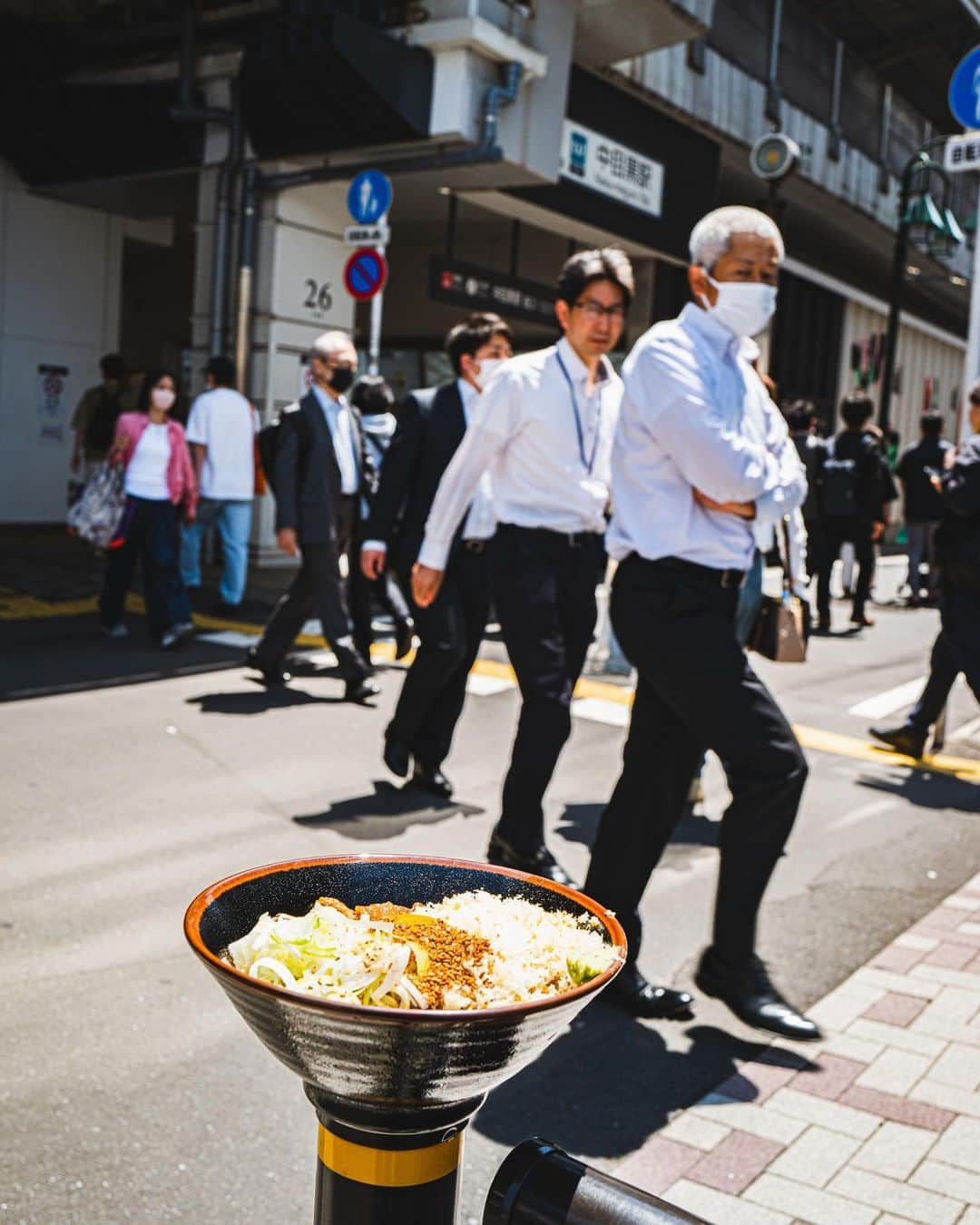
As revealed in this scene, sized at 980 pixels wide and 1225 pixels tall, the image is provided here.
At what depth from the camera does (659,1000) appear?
12.0 ft

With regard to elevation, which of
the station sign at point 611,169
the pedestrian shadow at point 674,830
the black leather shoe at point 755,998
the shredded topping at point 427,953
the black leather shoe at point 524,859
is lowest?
the pedestrian shadow at point 674,830

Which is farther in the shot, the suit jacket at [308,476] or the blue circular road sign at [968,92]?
the blue circular road sign at [968,92]

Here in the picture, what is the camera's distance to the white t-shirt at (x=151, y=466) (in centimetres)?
885

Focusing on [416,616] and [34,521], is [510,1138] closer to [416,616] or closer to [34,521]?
[416,616]

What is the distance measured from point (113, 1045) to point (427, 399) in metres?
3.46

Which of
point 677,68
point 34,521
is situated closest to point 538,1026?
point 34,521

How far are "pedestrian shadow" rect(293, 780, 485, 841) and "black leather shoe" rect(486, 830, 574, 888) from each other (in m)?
0.80

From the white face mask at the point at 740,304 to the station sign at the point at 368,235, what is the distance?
8555mm

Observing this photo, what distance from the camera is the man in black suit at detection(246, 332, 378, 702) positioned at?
7.76 m

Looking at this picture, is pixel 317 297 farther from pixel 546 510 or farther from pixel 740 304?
pixel 740 304

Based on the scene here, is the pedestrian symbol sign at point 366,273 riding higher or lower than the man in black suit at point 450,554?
higher

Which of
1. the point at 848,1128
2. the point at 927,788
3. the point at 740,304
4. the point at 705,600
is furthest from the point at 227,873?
the point at 927,788

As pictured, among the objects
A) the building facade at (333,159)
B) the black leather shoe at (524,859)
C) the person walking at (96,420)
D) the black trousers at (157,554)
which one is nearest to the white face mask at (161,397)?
the black trousers at (157,554)

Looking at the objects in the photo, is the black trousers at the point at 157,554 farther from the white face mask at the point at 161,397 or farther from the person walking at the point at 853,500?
the person walking at the point at 853,500
